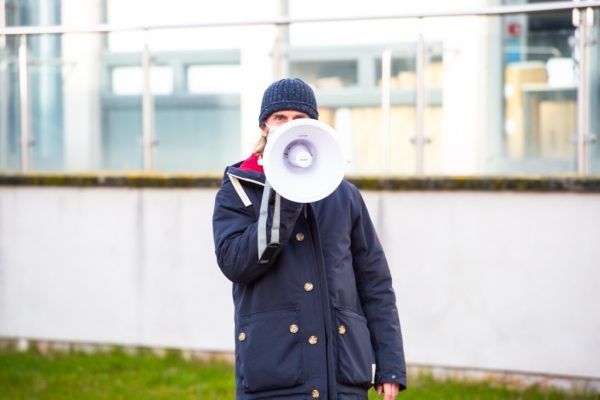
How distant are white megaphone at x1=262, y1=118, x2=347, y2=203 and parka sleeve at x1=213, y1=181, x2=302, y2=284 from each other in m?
0.06

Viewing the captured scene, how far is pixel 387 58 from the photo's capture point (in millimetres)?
7527

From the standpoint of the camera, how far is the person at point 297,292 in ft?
11.6

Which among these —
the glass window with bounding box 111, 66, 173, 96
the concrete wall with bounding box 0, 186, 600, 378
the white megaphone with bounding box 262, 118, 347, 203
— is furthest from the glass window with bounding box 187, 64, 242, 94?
the white megaphone with bounding box 262, 118, 347, 203

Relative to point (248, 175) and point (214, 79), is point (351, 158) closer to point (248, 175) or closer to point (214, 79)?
point (214, 79)

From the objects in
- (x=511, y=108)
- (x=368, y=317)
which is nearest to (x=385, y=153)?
(x=511, y=108)

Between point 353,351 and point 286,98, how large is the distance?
0.88m

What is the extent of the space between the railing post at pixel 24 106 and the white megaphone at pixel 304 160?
536 cm

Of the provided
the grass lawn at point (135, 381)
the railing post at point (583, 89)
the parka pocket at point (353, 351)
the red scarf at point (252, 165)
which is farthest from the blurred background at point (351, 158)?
the red scarf at point (252, 165)

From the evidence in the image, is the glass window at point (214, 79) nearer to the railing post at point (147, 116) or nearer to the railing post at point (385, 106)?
the railing post at point (147, 116)

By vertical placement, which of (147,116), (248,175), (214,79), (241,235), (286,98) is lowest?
(241,235)

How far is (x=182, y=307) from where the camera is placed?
7859mm

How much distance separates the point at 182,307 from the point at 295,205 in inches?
178

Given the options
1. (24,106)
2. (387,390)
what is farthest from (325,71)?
(387,390)

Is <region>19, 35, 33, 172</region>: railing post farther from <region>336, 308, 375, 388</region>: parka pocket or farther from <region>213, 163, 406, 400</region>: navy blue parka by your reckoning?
<region>336, 308, 375, 388</region>: parka pocket
